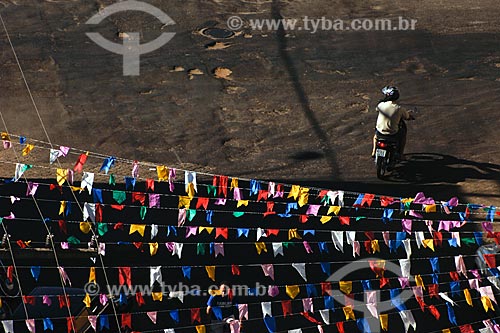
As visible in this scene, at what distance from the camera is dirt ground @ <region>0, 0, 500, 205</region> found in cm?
1825

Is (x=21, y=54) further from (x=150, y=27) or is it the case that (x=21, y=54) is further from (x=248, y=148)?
(x=248, y=148)

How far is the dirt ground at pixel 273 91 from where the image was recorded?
18.2m

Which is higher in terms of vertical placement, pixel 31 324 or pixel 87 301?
pixel 87 301

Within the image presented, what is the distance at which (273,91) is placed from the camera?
69.4ft

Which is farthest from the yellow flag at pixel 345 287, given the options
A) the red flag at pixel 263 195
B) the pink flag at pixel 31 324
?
the pink flag at pixel 31 324

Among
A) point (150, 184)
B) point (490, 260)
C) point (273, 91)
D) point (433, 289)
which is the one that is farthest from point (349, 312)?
point (273, 91)

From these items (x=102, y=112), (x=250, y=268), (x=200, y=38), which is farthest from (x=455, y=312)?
(x=200, y=38)

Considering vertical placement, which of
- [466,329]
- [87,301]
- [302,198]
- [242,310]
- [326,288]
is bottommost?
[466,329]

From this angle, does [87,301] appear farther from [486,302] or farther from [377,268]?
[486,302]

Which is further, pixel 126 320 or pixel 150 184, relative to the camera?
pixel 150 184

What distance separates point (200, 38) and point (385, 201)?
35.0 feet

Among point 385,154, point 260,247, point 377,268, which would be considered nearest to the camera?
point 260,247

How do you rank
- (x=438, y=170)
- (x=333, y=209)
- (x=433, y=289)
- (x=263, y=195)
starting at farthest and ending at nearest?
(x=438, y=170) < (x=263, y=195) < (x=333, y=209) < (x=433, y=289)

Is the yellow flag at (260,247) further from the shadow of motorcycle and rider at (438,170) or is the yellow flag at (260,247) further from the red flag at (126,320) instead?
the shadow of motorcycle and rider at (438,170)
